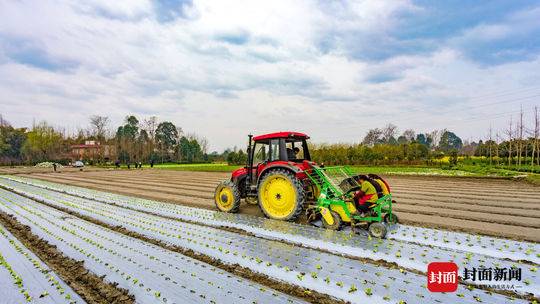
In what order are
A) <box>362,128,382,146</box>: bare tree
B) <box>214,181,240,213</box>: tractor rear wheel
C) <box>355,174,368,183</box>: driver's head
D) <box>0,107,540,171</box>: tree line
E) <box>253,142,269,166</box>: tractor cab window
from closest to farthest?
<box>355,174,368,183</box>: driver's head < <box>253,142,269,166</box>: tractor cab window < <box>214,181,240,213</box>: tractor rear wheel < <box>0,107,540,171</box>: tree line < <box>362,128,382,146</box>: bare tree

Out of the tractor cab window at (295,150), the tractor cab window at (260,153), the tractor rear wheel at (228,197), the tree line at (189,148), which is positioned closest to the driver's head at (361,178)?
the tractor cab window at (295,150)

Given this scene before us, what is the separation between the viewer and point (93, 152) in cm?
6612

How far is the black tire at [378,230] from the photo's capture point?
589 cm

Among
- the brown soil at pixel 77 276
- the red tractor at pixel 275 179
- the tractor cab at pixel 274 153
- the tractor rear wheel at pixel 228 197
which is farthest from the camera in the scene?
the tractor rear wheel at pixel 228 197

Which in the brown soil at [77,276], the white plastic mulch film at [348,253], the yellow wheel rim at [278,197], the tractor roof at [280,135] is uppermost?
the tractor roof at [280,135]

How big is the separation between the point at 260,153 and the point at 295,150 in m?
0.95

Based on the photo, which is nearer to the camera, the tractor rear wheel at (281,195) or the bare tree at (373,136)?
the tractor rear wheel at (281,195)

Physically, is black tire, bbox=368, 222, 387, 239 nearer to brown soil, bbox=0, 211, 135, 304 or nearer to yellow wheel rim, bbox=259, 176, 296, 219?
yellow wheel rim, bbox=259, 176, 296, 219

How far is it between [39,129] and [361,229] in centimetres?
7983

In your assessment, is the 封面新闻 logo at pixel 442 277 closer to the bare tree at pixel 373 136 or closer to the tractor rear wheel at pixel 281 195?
the tractor rear wheel at pixel 281 195

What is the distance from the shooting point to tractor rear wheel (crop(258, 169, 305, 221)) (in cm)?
710

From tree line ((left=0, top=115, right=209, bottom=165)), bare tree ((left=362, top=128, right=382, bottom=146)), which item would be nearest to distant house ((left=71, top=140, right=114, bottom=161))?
tree line ((left=0, top=115, right=209, bottom=165))

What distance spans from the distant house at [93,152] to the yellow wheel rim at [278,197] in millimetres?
56203

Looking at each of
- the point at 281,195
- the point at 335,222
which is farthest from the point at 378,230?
the point at 281,195
